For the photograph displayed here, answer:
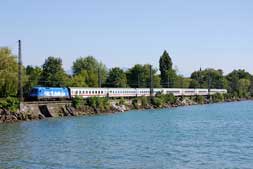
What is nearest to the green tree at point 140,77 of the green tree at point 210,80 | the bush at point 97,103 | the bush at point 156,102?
the bush at point 156,102

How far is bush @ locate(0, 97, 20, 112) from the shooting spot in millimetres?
64250

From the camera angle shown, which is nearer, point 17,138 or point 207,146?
point 207,146

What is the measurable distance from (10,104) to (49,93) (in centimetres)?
1405

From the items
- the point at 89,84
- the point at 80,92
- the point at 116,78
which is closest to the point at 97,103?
the point at 80,92

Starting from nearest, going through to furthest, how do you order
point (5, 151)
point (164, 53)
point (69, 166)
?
point (69, 166), point (5, 151), point (164, 53)

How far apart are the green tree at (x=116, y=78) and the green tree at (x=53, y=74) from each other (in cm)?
2274

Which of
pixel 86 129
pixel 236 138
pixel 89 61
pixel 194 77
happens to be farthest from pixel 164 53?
pixel 236 138

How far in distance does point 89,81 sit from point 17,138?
84125mm

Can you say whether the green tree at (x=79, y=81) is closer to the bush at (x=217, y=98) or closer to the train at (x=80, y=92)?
the train at (x=80, y=92)

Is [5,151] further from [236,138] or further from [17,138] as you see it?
[236,138]

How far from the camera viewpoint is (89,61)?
152 m

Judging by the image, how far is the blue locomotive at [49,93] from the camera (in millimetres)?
76125

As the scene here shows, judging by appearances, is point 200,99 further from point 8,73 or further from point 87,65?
point 8,73

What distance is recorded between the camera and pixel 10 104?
65.1 metres
